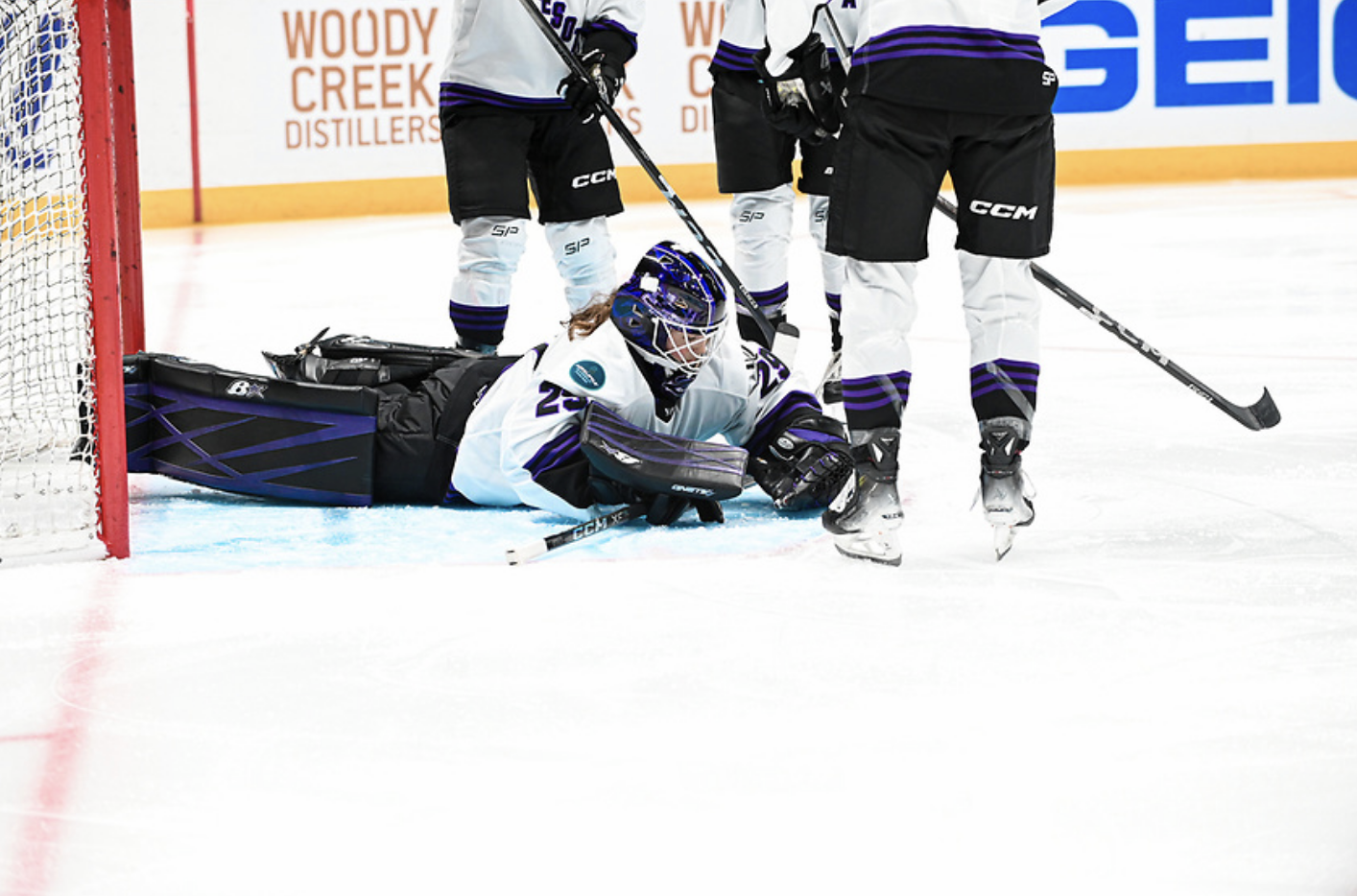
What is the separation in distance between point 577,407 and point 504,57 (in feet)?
3.84

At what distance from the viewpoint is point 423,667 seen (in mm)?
2045

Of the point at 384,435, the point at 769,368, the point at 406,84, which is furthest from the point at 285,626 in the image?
the point at 406,84

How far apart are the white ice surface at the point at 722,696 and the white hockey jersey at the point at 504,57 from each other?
107cm

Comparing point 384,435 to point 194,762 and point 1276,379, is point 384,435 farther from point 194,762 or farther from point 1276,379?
point 1276,379

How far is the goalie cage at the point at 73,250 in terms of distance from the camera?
8.32 feet

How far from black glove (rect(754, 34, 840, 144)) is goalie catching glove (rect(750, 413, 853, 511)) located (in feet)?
1.64

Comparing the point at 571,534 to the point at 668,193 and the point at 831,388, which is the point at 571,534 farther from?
the point at 831,388

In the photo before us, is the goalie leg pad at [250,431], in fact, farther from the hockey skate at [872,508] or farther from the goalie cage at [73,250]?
the hockey skate at [872,508]

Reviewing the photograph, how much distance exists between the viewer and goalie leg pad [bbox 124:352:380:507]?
9.57ft

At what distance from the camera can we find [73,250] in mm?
2885

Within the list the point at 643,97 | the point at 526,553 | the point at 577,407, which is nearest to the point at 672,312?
the point at 577,407

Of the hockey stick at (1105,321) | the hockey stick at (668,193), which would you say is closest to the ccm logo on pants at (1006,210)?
the hockey stick at (1105,321)

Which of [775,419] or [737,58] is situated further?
[737,58]

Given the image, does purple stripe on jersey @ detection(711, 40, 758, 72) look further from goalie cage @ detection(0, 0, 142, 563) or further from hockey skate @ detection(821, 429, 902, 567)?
hockey skate @ detection(821, 429, 902, 567)
